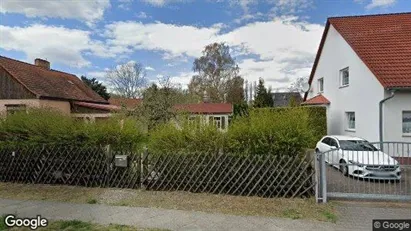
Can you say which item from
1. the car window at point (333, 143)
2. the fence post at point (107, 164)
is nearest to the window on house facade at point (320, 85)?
the car window at point (333, 143)

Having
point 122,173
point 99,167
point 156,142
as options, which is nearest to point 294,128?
point 156,142

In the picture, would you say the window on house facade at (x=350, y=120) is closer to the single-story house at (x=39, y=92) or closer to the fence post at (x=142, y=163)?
the fence post at (x=142, y=163)

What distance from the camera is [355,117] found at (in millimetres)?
14180

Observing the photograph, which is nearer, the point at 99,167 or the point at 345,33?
the point at 99,167

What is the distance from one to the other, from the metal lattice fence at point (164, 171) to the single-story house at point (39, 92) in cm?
1049

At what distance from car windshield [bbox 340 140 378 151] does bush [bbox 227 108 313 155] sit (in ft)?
10.2

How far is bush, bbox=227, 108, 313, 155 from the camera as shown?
23.1 feet

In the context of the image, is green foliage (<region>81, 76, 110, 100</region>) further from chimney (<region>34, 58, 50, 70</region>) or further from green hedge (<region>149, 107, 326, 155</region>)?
green hedge (<region>149, 107, 326, 155</region>)

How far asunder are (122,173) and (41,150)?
8.43ft

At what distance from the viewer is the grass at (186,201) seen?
5.88 metres

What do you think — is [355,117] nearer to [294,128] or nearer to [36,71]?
[294,128]

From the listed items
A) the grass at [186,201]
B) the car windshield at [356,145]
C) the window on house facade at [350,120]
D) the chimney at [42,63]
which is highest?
the chimney at [42,63]

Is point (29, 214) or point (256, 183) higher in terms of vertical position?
point (256, 183)

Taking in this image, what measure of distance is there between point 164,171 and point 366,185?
219 inches
